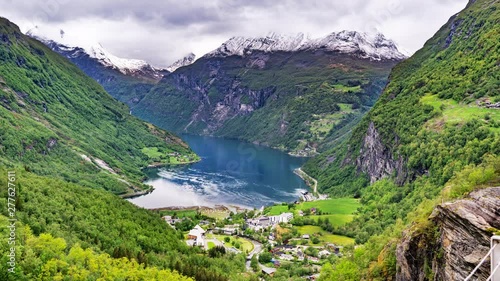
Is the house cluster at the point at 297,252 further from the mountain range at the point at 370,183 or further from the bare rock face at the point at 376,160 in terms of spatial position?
the bare rock face at the point at 376,160

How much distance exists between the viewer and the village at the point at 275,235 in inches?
3036

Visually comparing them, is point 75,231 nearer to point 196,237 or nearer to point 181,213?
point 196,237

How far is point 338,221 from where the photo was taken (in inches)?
3969

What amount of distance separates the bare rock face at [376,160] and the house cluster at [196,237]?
166 ft

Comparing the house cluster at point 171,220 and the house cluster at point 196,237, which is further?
the house cluster at point 171,220

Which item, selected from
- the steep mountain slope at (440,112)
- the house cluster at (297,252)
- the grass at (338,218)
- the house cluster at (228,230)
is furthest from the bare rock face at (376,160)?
the house cluster at (228,230)

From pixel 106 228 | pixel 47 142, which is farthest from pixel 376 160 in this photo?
pixel 47 142

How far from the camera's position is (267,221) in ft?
349

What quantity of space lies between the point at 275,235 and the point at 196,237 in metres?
17.8

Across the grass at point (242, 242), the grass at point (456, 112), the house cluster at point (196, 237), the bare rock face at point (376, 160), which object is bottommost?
the grass at point (242, 242)

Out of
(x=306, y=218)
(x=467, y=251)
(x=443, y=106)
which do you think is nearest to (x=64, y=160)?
(x=306, y=218)

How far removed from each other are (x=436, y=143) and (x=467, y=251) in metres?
79.1

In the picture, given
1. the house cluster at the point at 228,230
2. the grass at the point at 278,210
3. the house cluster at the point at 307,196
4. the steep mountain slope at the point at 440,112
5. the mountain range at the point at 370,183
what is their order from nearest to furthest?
the mountain range at the point at 370,183 → the steep mountain slope at the point at 440,112 → the house cluster at the point at 228,230 → the grass at the point at 278,210 → the house cluster at the point at 307,196

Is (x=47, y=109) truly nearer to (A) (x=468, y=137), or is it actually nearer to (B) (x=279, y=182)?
(B) (x=279, y=182)
